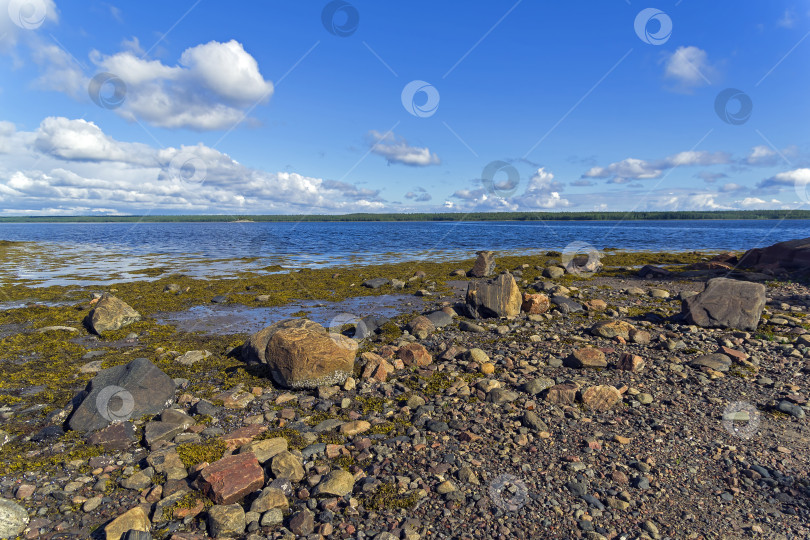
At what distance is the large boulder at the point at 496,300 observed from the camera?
1530 centimetres

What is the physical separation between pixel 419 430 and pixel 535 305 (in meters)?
9.65

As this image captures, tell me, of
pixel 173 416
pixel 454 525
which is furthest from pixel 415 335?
pixel 454 525

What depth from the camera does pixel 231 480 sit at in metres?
5.76

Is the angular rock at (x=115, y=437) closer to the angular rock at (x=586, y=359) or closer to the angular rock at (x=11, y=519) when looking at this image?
the angular rock at (x=11, y=519)

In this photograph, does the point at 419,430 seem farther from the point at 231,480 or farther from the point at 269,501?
the point at 231,480

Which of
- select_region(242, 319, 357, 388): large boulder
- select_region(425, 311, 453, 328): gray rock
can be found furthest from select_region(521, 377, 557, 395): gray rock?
select_region(425, 311, 453, 328): gray rock

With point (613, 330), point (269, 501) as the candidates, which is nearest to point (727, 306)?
point (613, 330)

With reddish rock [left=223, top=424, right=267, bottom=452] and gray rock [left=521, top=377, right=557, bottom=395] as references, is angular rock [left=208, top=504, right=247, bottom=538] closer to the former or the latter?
reddish rock [left=223, top=424, right=267, bottom=452]

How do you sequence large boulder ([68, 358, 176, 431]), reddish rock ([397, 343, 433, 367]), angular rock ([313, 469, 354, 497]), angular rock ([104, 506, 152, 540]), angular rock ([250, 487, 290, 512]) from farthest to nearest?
reddish rock ([397, 343, 433, 367]) < large boulder ([68, 358, 176, 431]) < angular rock ([313, 469, 354, 497]) < angular rock ([250, 487, 290, 512]) < angular rock ([104, 506, 152, 540])

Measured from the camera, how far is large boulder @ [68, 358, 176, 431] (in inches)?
307

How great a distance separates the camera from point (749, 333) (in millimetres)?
12484

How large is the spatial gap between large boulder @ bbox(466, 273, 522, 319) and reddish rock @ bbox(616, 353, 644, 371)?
5.45 m

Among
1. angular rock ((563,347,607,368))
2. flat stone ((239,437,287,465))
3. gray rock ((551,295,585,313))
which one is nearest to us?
flat stone ((239,437,287,465))

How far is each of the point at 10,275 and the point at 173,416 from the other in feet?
109
